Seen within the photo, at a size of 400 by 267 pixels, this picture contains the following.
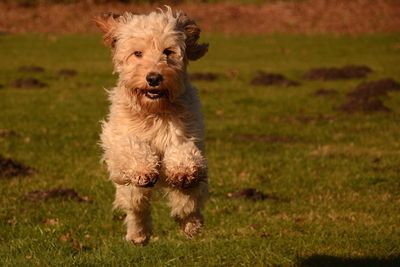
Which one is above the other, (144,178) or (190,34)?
(190,34)

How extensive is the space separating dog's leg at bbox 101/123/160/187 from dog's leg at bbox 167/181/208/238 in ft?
1.89

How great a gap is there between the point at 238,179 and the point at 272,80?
14743mm

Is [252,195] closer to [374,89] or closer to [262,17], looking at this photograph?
[374,89]

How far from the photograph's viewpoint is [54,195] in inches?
545

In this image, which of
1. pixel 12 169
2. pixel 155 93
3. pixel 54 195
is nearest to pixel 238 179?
pixel 54 195

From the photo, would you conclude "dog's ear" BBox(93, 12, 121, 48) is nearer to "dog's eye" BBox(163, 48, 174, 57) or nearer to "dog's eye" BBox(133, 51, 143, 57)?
"dog's eye" BBox(133, 51, 143, 57)

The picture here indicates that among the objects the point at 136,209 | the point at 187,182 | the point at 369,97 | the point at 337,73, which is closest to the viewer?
the point at 187,182

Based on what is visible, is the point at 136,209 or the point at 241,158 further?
the point at 241,158

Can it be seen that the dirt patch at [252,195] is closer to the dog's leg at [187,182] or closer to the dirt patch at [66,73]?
the dog's leg at [187,182]

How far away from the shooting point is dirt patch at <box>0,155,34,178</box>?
613 inches

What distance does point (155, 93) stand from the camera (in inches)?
316

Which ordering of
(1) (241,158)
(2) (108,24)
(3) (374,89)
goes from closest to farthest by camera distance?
(2) (108,24), (1) (241,158), (3) (374,89)

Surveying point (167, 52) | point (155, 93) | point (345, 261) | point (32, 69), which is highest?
point (167, 52)

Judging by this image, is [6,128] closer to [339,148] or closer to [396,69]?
[339,148]
